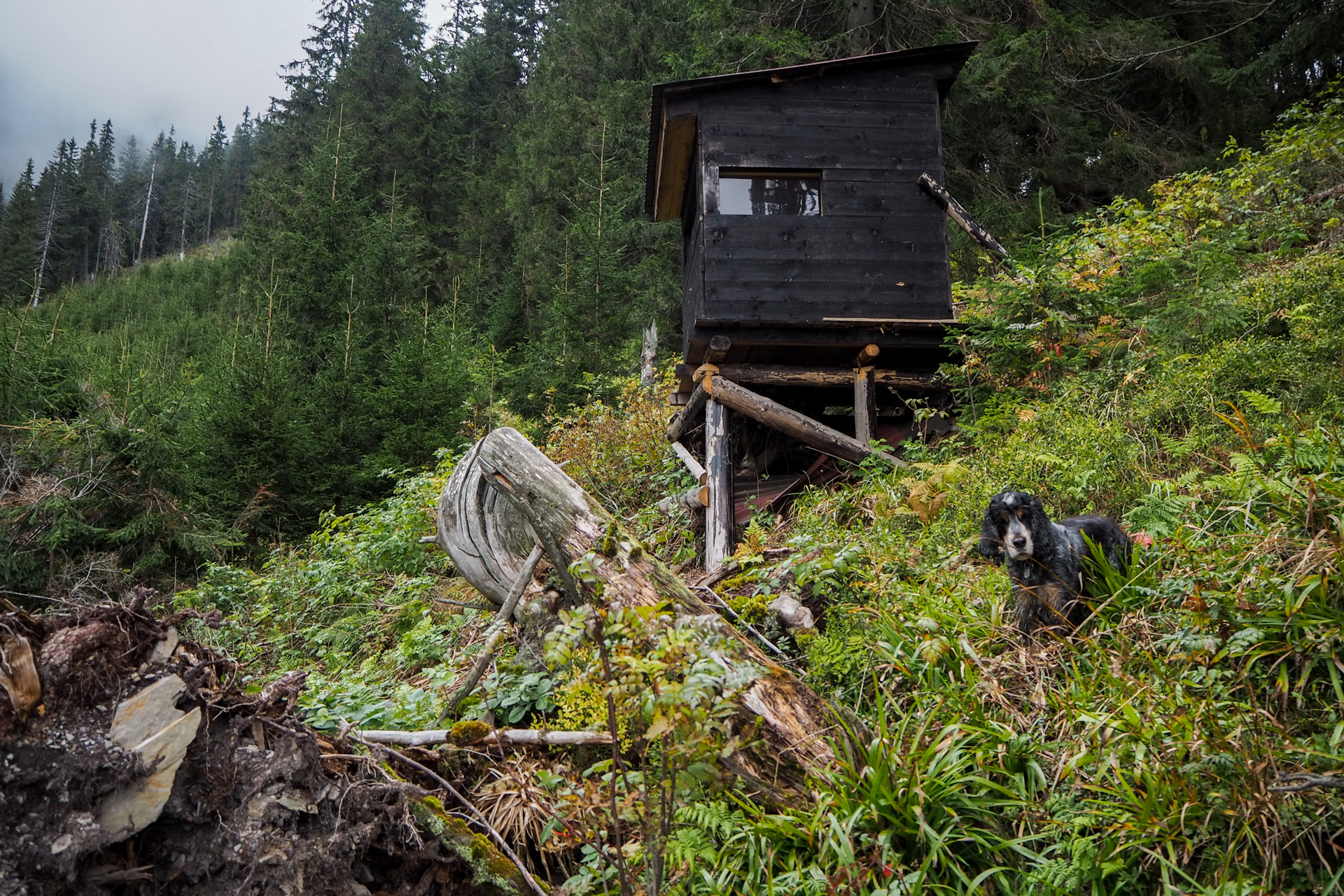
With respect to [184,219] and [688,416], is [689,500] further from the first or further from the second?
[184,219]

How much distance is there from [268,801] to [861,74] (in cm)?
1010

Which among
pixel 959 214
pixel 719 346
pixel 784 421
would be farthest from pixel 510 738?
pixel 959 214

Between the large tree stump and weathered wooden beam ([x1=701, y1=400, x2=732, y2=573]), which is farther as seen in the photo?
weathered wooden beam ([x1=701, y1=400, x2=732, y2=573])

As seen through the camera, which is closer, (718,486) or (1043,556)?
(1043,556)

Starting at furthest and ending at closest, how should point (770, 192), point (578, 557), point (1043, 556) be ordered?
point (770, 192)
point (578, 557)
point (1043, 556)

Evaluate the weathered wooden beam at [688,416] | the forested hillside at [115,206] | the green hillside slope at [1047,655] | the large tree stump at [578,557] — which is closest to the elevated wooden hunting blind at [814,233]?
the weathered wooden beam at [688,416]

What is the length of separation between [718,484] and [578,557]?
481 centimetres

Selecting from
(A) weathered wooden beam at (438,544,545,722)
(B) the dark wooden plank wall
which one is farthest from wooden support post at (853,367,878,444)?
(A) weathered wooden beam at (438,544,545,722)

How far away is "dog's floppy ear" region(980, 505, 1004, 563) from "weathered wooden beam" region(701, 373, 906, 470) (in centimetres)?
408

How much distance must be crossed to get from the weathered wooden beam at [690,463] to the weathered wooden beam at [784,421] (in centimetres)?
62

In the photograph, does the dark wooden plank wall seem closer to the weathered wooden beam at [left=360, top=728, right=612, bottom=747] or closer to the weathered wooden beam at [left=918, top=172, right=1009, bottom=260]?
the weathered wooden beam at [left=918, top=172, right=1009, bottom=260]

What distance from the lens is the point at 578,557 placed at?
440 cm

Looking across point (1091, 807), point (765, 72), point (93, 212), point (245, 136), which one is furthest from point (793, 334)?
point (245, 136)

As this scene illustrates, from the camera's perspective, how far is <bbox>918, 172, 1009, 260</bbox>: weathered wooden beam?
360 inches
